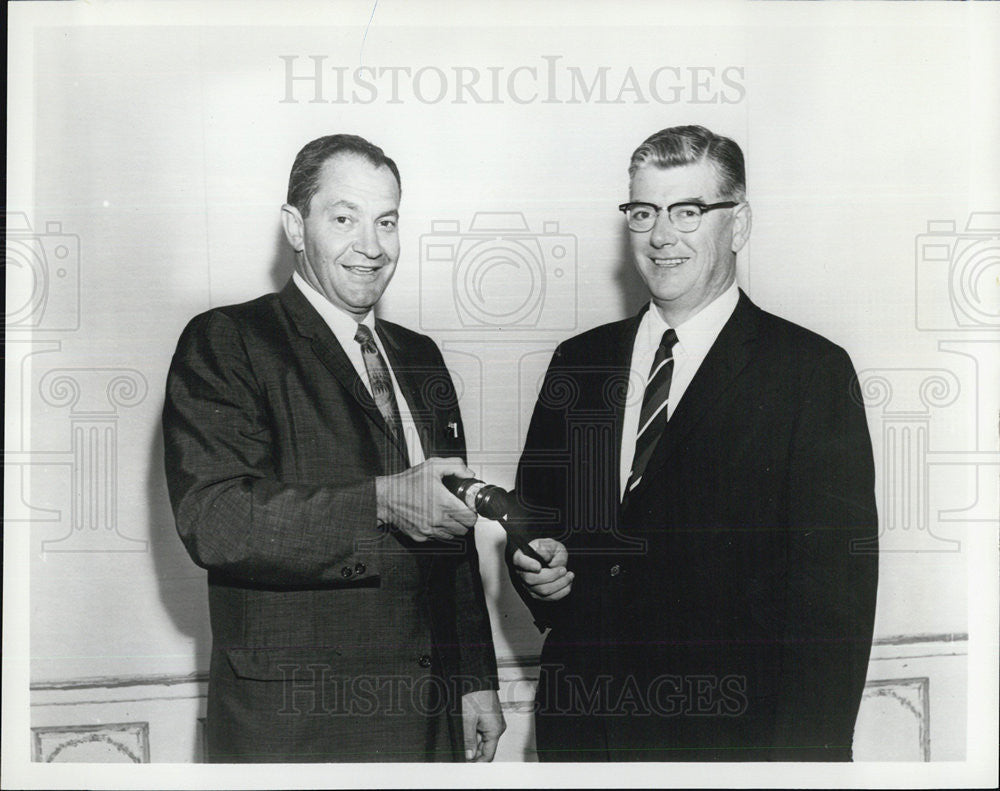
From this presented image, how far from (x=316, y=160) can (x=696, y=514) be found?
1367mm

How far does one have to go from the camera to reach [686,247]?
101 inches

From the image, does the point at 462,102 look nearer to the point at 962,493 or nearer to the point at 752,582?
the point at 752,582

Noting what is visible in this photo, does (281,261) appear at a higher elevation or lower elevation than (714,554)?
higher

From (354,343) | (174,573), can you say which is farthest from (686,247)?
(174,573)

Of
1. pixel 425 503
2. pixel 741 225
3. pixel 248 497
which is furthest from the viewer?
pixel 741 225

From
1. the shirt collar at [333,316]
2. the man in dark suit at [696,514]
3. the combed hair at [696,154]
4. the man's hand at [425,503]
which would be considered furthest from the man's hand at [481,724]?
the combed hair at [696,154]

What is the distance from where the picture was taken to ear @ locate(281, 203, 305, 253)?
259 centimetres

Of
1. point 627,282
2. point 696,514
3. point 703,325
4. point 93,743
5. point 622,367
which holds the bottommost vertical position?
point 93,743

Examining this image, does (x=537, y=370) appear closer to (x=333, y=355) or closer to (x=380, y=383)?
(x=380, y=383)

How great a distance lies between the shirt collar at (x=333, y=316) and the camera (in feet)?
8.31

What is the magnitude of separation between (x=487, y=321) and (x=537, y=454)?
15.2 inches

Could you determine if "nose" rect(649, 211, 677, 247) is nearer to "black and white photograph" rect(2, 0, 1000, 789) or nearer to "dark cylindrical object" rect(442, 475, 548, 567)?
"black and white photograph" rect(2, 0, 1000, 789)

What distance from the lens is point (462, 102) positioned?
2672mm

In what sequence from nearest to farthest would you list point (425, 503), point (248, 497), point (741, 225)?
point (248, 497) < point (425, 503) < point (741, 225)
